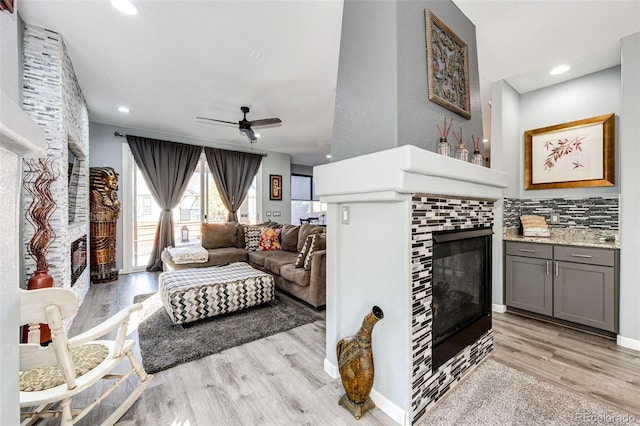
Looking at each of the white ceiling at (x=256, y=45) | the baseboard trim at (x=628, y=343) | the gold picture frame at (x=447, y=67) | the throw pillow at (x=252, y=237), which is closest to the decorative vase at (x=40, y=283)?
the white ceiling at (x=256, y=45)

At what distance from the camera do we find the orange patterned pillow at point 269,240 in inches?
199

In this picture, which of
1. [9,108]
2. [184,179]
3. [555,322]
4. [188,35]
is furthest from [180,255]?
[555,322]

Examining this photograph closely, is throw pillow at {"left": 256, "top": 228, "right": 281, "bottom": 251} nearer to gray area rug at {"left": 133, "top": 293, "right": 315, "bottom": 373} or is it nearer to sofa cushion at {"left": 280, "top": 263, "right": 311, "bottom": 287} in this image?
sofa cushion at {"left": 280, "top": 263, "right": 311, "bottom": 287}

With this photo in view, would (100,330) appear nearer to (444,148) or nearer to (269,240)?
(444,148)

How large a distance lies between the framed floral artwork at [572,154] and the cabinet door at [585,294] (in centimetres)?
98

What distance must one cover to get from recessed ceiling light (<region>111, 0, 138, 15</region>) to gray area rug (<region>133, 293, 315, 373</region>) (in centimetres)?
276

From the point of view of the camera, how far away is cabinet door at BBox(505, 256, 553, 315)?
286 centimetres

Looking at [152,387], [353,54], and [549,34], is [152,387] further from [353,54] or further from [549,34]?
[549,34]

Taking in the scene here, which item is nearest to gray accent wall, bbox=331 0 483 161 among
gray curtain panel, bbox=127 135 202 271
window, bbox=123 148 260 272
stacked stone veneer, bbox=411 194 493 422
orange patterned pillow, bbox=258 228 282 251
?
stacked stone veneer, bbox=411 194 493 422

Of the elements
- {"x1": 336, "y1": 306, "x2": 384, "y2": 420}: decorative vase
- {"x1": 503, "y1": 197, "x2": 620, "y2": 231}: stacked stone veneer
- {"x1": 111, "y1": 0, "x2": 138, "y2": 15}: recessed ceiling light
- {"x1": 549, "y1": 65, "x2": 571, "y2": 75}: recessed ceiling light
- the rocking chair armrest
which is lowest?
{"x1": 336, "y1": 306, "x2": 384, "y2": 420}: decorative vase

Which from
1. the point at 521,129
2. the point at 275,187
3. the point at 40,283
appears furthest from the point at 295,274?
the point at 275,187

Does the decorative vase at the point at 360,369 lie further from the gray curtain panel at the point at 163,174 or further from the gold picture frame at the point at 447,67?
the gray curtain panel at the point at 163,174

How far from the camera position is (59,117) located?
2562 millimetres

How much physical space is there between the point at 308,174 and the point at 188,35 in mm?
6587
